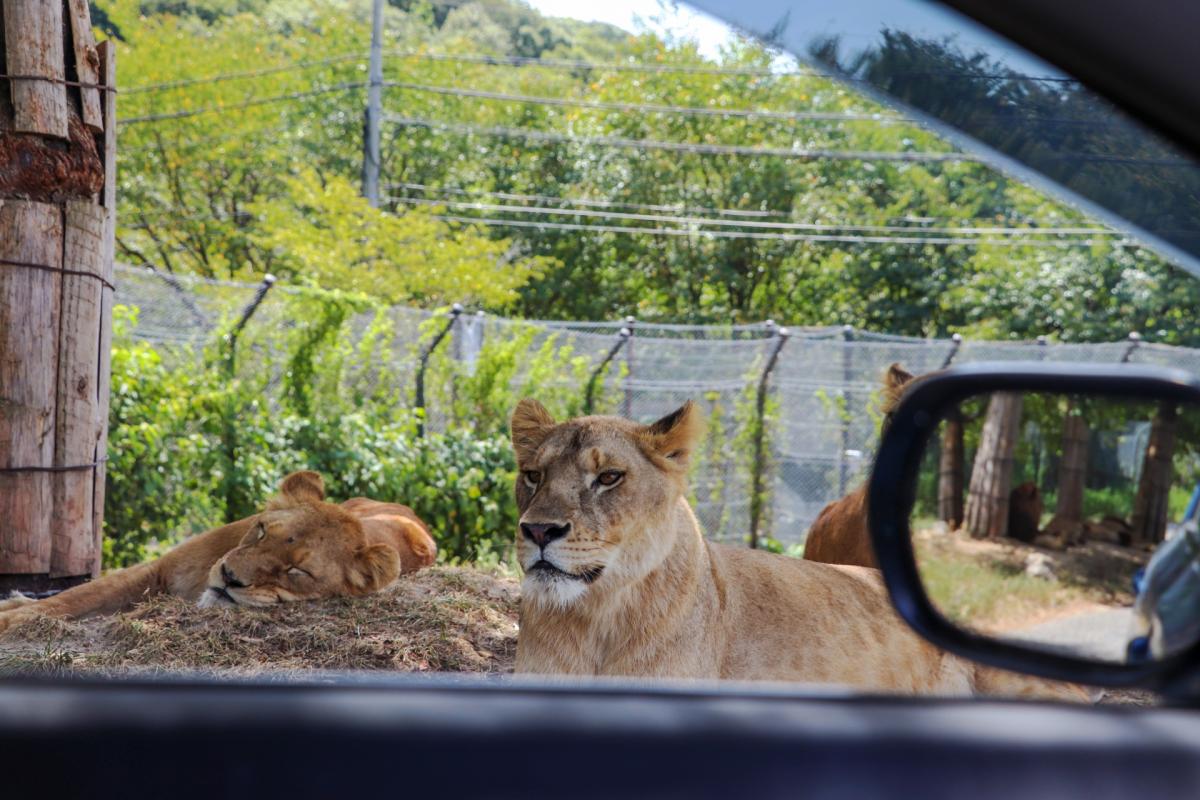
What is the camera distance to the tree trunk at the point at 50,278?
15.1ft

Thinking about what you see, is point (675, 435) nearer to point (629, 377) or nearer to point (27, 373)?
point (27, 373)

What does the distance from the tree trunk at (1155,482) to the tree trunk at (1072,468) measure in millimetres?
48

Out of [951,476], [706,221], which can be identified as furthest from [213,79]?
[951,476]

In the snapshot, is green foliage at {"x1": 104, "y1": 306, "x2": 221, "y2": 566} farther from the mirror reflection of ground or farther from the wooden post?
the mirror reflection of ground

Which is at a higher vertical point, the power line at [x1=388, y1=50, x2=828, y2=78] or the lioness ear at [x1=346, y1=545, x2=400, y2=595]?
the power line at [x1=388, y1=50, x2=828, y2=78]

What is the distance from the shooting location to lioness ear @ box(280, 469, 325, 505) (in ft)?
16.8

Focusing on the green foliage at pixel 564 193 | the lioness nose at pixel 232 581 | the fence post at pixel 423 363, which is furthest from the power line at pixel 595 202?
the lioness nose at pixel 232 581

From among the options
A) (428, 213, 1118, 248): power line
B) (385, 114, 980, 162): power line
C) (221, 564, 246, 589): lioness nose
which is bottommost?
(221, 564, 246, 589): lioness nose

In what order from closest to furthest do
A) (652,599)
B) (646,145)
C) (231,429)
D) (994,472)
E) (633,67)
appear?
(994,472)
(652,599)
(231,429)
(646,145)
(633,67)

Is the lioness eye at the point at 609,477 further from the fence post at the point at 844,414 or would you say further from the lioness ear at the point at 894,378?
the fence post at the point at 844,414

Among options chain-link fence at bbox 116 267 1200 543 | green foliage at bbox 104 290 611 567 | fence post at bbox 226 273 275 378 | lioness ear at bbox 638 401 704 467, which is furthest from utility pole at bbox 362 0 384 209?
lioness ear at bbox 638 401 704 467

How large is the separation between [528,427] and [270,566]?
1.50 meters

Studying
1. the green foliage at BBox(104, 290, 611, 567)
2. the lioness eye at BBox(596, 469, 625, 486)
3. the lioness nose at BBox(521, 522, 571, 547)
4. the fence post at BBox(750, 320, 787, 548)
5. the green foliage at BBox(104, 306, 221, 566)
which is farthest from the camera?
the fence post at BBox(750, 320, 787, 548)

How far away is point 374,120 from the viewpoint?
28328 millimetres
